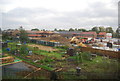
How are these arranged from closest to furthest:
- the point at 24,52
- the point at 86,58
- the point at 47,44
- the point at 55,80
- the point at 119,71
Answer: the point at 119,71, the point at 55,80, the point at 86,58, the point at 24,52, the point at 47,44

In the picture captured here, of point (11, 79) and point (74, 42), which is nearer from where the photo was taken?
point (11, 79)

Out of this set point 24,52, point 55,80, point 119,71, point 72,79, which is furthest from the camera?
point 24,52

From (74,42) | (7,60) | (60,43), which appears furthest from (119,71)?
(74,42)

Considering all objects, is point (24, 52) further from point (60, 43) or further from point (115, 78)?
point (115, 78)

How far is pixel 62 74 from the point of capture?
18.2 ft

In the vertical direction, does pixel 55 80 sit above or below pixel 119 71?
below

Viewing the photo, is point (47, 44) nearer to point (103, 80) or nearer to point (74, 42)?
point (74, 42)

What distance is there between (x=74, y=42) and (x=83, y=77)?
16707 mm

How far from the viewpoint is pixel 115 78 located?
466 cm

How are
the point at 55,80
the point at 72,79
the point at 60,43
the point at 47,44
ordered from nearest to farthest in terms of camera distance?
the point at 55,80 < the point at 72,79 < the point at 60,43 < the point at 47,44

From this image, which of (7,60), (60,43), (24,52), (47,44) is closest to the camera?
A: (7,60)

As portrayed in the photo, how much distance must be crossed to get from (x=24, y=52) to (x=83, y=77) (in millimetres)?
8932

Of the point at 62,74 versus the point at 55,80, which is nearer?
the point at 55,80

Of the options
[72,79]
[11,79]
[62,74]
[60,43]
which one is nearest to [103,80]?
[72,79]
